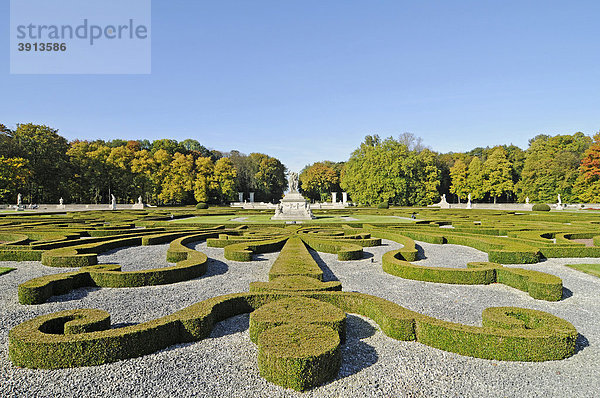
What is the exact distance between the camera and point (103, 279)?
8633 millimetres

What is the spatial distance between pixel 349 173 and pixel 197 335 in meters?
58.2

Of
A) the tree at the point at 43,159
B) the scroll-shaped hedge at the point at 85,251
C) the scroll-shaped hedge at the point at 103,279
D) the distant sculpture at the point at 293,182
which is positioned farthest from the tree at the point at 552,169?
the tree at the point at 43,159

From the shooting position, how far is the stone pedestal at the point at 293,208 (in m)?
30.2

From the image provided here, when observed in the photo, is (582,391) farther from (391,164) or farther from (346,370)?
(391,164)

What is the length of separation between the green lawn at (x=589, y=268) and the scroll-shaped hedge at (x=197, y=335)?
6.40 metres

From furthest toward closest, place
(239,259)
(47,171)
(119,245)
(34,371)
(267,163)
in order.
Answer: (267,163) < (47,171) < (119,245) < (239,259) < (34,371)

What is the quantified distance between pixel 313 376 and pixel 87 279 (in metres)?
7.26

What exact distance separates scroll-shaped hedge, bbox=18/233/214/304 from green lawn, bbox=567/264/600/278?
11551 mm

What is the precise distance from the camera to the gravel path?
4227 millimetres

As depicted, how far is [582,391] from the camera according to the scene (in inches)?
166

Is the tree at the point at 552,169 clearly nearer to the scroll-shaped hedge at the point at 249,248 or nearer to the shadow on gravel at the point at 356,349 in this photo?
the scroll-shaped hedge at the point at 249,248

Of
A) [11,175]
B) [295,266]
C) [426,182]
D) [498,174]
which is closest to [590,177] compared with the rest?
[498,174]

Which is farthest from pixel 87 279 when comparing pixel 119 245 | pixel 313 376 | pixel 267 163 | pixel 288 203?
pixel 267 163

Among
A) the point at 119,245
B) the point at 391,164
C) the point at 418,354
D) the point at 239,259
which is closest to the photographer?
the point at 418,354
